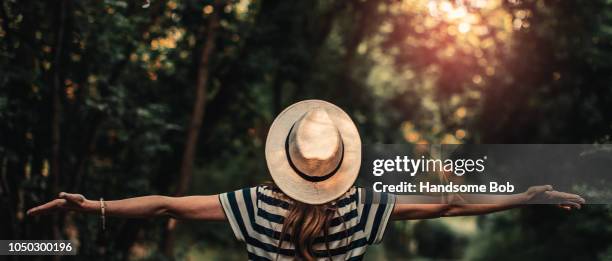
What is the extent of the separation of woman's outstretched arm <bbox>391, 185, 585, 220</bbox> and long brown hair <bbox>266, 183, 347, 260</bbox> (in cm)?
40

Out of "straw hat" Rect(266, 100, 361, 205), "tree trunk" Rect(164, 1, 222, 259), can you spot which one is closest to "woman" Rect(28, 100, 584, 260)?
"straw hat" Rect(266, 100, 361, 205)

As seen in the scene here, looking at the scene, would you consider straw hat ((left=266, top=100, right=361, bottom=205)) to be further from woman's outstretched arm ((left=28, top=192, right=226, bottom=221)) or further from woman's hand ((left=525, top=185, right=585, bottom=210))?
woman's hand ((left=525, top=185, right=585, bottom=210))

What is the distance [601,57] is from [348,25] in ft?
33.0

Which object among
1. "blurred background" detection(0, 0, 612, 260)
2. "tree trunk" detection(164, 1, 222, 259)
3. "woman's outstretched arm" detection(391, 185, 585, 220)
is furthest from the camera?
"tree trunk" detection(164, 1, 222, 259)

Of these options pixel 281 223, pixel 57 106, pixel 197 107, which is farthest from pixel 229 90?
pixel 281 223

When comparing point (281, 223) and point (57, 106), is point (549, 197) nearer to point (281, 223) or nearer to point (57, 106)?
point (281, 223)

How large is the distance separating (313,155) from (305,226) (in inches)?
12.3

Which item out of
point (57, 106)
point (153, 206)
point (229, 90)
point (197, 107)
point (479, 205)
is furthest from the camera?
point (229, 90)

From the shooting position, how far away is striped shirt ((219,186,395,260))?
3398 millimetres

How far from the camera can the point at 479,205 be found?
3.78 metres

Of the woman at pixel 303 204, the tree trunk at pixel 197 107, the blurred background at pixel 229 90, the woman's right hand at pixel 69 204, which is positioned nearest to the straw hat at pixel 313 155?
the woman at pixel 303 204

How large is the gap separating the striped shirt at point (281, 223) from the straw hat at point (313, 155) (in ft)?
0.31

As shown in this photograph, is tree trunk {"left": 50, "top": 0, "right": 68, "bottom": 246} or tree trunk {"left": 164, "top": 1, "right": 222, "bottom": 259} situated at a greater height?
tree trunk {"left": 164, "top": 1, "right": 222, "bottom": 259}

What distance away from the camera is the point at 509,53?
17641 mm
